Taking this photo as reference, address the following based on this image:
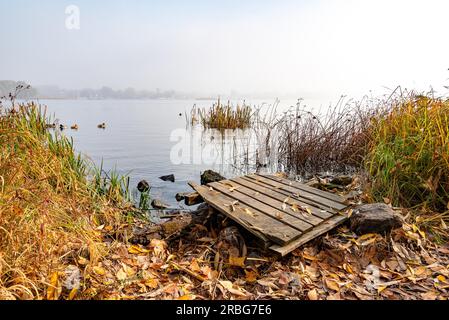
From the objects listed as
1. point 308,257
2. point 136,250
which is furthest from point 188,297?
point 308,257

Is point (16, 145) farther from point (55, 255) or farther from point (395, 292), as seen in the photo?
point (395, 292)

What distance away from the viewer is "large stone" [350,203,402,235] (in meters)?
2.99

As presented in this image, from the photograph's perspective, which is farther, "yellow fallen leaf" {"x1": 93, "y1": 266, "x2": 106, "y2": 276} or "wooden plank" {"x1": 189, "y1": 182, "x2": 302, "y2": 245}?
"wooden plank" {"x1": 189, "y1": 182, "x2": 302, "y2": 245}

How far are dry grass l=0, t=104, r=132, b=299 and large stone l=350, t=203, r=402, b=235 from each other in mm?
2441

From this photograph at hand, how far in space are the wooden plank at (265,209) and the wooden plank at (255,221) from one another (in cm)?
6

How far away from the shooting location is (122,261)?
2.82 m

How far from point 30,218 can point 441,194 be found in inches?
163

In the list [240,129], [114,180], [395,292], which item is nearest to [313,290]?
[395,292]

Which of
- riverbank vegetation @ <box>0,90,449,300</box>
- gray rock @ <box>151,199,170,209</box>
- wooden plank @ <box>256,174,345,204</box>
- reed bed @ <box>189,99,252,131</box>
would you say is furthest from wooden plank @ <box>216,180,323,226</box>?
reed bed @ <box>189,99,252,131</box>

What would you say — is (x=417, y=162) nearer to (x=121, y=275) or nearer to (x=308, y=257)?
(x=308, y=257)

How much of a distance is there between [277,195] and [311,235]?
3.41ft

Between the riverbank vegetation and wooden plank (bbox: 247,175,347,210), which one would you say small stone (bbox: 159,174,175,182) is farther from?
wooden plank (bbox: 247,175,347,210)

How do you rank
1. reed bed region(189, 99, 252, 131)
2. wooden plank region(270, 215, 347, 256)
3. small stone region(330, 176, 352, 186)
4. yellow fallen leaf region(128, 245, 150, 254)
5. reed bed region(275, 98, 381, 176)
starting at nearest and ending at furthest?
1. wooden plank region(270, 215, 347, 256)
2. yellow fallen leaf region(128, 245, 150, 254)
3. small stone region(330, 176, 352, 186)
4. reed bed region(275, 98, 381, 176)
5. reed bed region(189, 99, 252, 131)

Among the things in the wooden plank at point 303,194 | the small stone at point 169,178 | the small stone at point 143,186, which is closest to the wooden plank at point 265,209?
the wooden plank at point 303,194
